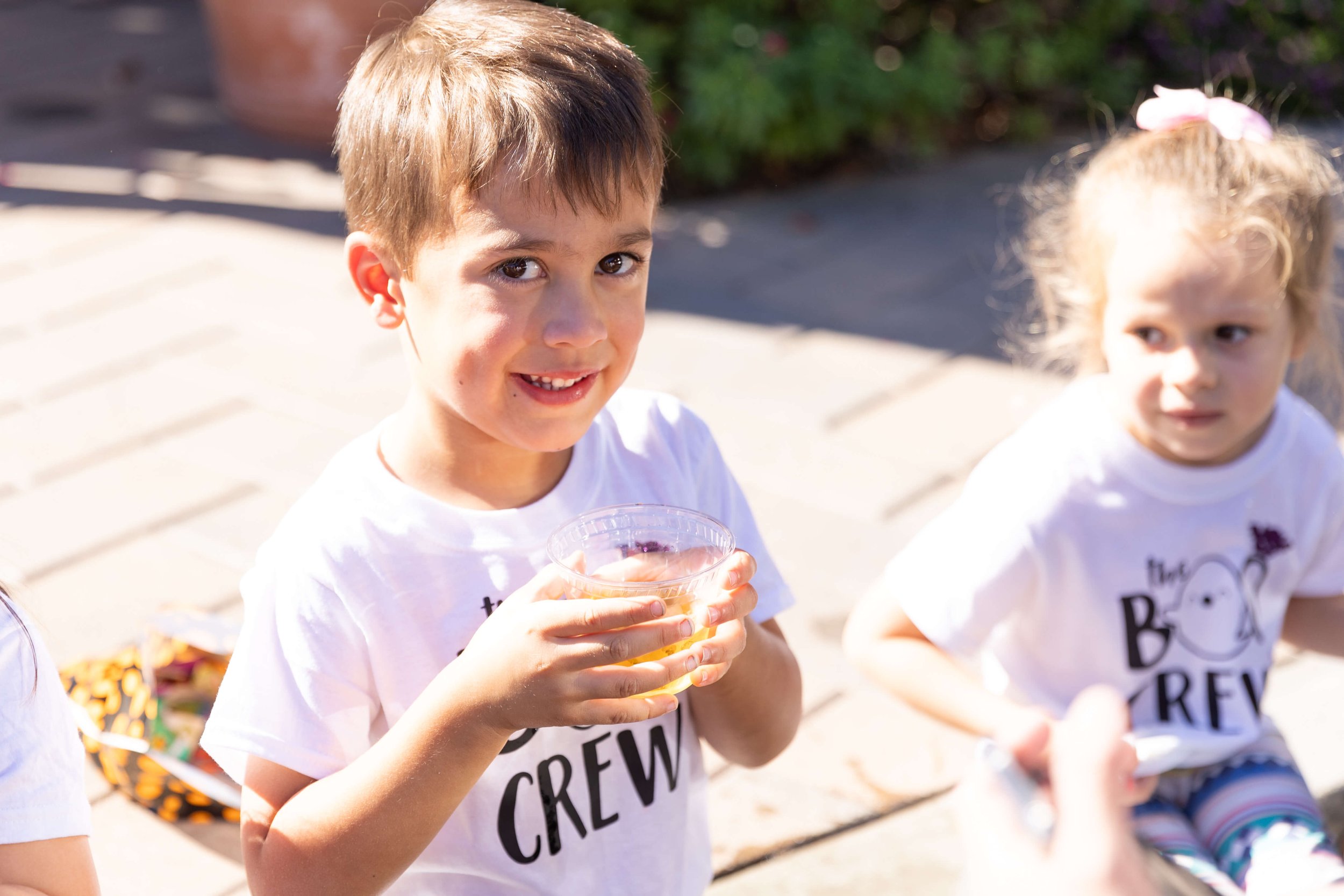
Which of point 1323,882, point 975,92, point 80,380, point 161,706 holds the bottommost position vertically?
point 1323,882

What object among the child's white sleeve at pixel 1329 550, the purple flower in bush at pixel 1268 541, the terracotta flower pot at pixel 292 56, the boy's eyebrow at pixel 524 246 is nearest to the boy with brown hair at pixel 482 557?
the boy's eyebrow at pixel 524 246

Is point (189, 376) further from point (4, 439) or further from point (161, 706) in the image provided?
point (161, 706)

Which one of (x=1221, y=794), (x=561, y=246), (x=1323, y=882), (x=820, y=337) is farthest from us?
(x=820, y=337)

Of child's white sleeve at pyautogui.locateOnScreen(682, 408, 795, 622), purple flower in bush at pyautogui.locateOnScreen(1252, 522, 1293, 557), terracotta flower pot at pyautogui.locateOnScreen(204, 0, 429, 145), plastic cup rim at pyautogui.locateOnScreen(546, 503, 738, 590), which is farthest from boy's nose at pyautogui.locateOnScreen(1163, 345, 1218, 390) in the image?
terracotta flower pot at pyautogui.locateOnScreen(204, 0, 429, 145)

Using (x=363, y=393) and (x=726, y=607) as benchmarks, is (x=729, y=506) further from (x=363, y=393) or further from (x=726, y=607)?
(x=363, y=393)

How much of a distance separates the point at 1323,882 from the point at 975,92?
494 centimetres

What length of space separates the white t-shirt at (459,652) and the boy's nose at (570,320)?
0.78 ft

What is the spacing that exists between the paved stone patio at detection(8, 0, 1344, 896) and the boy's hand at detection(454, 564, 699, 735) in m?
1.06

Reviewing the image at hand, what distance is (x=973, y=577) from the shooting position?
1.90 metres

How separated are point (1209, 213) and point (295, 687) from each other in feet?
4.35

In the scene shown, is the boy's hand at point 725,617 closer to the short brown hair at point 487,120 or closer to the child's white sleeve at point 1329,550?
the short brown hair at point 487,120

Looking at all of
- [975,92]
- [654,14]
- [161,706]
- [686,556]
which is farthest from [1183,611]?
[975,92]

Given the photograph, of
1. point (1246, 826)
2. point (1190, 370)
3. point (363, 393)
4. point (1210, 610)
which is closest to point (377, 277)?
point (1190, 370)

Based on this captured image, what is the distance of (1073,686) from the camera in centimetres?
198
